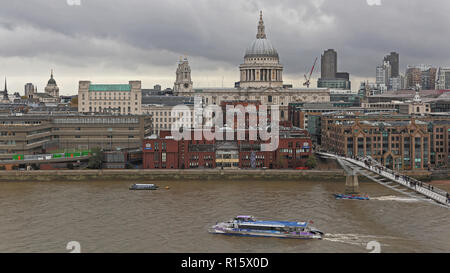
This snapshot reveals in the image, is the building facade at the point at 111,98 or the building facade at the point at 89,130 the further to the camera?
the building facade at the point at 111,98

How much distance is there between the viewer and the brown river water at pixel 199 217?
24328mm

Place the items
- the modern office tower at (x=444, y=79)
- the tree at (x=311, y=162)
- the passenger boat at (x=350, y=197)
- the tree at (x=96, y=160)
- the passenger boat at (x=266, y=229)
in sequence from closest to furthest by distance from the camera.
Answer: the passenger boat at (x=266, y=229) → the passenger boat at (x=350, y=197) → the tree at (x=311, y=162) → the tree at (x=96, y=160) → the modern office tower at (x=444, y=79)

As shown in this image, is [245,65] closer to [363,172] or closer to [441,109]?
[441,109]

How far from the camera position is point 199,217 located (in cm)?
2925

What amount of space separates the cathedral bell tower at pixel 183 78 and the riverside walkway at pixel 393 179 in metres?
62.9

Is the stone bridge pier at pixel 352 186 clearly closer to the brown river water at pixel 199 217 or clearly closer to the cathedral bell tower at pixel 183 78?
the brown river water at pixel 199 217

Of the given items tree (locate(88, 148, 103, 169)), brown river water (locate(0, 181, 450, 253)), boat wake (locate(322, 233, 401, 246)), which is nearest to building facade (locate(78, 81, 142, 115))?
tree (locate(88, 148, 103, 169))

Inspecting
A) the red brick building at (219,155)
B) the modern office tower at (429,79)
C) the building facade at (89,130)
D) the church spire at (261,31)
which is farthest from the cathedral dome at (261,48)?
the modern office tower at (429,79)

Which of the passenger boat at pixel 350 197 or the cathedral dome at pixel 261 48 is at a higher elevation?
the cathedral dome at pixel 261 48

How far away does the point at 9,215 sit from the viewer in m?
29.7

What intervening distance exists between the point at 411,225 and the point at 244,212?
7.87 meters

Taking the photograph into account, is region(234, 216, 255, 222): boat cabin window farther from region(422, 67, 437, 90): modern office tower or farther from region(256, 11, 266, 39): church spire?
region(422, 67, 437, 90): modern office tower

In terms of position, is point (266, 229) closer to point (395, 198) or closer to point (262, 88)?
point (395, 198)

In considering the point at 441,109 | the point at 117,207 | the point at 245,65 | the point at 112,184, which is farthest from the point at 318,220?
the point at 245,65
